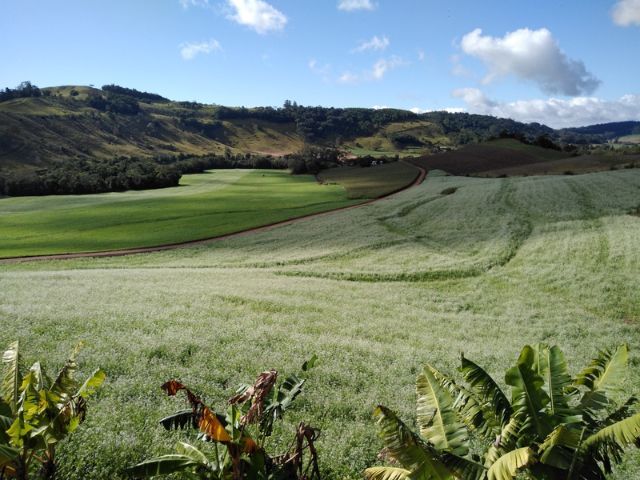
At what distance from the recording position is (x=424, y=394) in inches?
240

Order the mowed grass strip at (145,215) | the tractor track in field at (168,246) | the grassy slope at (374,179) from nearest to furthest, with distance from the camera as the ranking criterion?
the tractor track in field at (168,246)
the mowed grass strip at (145,215)
the grassy slope at (374,179)

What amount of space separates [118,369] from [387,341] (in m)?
10.2

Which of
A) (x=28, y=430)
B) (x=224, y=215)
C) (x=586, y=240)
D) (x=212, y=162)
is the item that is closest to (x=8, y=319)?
(x=28, y=430)

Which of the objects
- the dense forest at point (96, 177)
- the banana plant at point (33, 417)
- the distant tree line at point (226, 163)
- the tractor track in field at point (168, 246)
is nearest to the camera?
the banana plant at point (33, 417)

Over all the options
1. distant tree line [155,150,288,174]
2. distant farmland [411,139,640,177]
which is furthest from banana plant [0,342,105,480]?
distant tree line [155,150,288,174]

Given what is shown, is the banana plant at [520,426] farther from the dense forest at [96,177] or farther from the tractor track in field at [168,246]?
the dense forest at [96,177]

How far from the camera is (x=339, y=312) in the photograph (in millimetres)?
21344

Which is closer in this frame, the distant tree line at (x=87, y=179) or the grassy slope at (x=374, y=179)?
the grassy slope at (x=374, y=179)

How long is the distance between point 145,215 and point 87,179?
48271 millimetres

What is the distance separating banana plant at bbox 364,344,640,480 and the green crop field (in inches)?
119

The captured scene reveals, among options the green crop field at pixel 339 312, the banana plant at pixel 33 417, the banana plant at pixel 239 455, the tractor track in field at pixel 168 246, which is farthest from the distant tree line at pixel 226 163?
the banana plant at pixel 239 455

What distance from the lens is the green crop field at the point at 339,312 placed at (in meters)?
9.81

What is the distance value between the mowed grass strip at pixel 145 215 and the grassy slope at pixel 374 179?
344 centimetres

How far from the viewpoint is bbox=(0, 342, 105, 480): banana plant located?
5.25 meters
